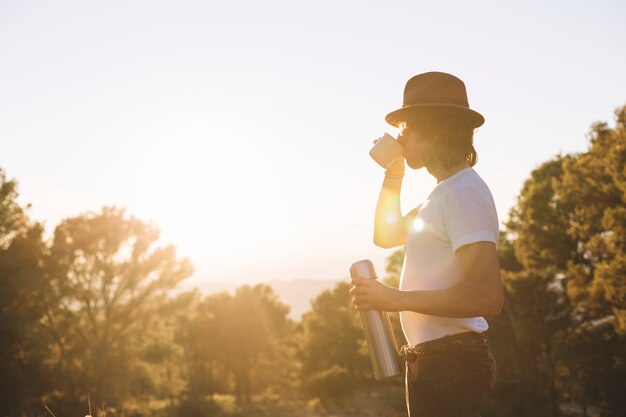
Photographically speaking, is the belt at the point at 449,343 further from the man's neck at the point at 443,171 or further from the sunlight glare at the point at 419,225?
the man's neck at the point at 443,171

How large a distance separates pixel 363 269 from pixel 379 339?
37 cm

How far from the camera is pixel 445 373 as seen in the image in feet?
7.18


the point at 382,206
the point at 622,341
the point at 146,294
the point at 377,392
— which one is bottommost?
the point at 377,392

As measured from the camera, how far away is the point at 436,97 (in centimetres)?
241

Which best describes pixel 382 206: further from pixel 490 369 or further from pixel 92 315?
pixel 92 315

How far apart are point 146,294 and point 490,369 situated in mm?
30382

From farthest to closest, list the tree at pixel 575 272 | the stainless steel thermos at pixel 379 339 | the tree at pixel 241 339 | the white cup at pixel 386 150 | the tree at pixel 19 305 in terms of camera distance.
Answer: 1. the tree at pixel 241 339
2. the tree at pixel 19 305
3. the tree at pixel 575 272
4. the white cup at pixel 386 150
5. the stainless steel thermos at pixel 379 339

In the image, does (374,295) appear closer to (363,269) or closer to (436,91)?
(363,269)

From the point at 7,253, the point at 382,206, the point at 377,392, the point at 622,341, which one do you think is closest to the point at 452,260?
the point at 382,206

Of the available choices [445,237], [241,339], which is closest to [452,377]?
[445,237]

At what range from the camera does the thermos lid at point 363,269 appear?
2412mm

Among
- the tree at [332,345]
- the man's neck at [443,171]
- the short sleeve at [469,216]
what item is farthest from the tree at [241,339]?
the short sleeve at [469,216]

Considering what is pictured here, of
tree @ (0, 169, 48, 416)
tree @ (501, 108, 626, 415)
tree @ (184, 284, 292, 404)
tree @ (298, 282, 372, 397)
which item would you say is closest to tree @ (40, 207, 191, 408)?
tree @ (0, 169, 48, 416)

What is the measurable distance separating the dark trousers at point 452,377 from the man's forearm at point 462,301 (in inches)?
9.9
